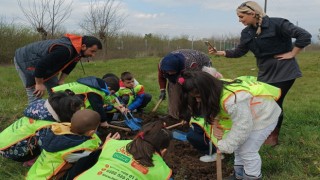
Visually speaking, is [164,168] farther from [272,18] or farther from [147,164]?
[272,18]

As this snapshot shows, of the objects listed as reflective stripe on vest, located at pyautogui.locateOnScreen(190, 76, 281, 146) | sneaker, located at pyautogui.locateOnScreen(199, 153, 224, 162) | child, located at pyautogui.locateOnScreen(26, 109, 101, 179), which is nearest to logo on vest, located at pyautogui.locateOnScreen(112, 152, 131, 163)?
child, located at pyautogui.locateOnScreen(26, 109, 101, 179)

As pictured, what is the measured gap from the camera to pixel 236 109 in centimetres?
257

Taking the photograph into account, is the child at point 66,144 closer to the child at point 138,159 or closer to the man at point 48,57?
the child at point 138,159

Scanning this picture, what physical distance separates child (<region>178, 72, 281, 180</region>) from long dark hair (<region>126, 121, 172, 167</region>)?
1.26ft

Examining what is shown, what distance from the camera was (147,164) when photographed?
2201 millimetres

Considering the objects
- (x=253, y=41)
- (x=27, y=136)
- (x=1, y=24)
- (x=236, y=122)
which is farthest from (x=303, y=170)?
(x=1, y=24)

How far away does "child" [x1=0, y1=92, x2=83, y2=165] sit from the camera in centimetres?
304

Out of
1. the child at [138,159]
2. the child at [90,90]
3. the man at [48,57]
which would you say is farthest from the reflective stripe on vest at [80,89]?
the child at [138,159]

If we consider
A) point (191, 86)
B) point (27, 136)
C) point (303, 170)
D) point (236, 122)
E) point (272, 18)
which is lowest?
point (303, 170)

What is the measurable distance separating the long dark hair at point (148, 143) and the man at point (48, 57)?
1940 mm

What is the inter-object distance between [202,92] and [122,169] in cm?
74

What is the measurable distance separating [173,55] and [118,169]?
2.08 m

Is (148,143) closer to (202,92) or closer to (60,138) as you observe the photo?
(202,92)

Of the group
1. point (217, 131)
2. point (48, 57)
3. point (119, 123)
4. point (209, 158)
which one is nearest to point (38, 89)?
point (48, 57)
